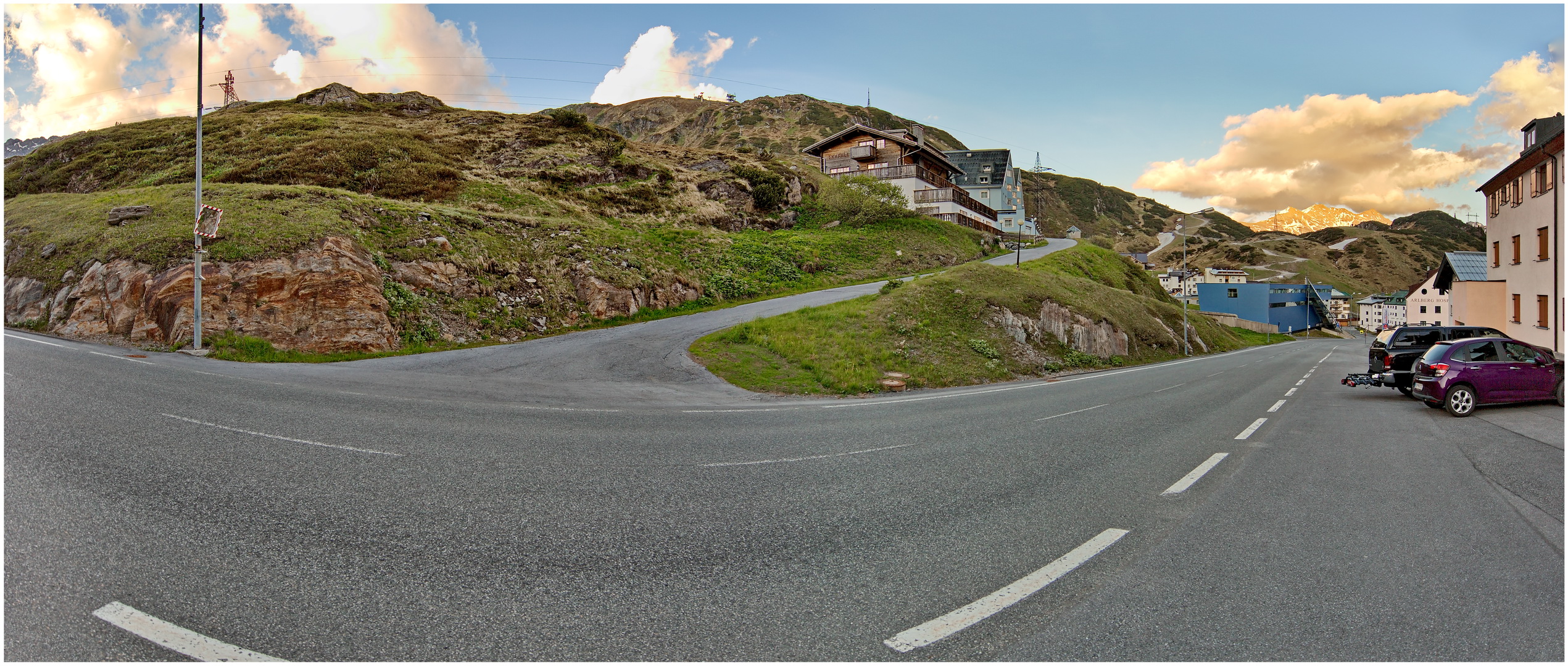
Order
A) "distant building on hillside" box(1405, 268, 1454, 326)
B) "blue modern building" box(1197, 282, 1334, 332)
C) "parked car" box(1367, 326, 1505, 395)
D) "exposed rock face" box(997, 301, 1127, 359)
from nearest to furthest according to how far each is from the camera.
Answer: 1. "parked car" box(1367, 326, 1505, 395)
2. "exposed rock face" box(997, 301, 1127, 359)
3. "distant building on hillside" box(1405, 268, 1454, 326)
4. "blue modern building" box(1197, 282, 1334, 332)

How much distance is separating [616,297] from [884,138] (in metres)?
50.3

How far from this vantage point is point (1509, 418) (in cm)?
1086

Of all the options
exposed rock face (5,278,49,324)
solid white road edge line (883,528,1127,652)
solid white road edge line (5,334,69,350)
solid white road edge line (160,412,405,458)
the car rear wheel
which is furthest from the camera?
exposed rock face (5,278,49,324)

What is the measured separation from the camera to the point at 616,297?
2484 centimetres

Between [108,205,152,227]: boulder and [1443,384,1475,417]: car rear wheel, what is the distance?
36.2 m

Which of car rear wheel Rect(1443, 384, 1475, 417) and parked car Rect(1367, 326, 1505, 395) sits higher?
parked car Rect(1367, 326, 1505, 395)

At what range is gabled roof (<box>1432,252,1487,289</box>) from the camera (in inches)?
1368

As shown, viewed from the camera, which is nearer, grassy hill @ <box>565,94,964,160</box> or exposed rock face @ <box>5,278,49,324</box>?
exposed rock face @ <box>5,278,49,324</box>

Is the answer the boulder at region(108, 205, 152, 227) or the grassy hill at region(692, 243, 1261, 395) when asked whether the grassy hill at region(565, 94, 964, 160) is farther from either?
the boulder at region(108, 205, 152, 227)

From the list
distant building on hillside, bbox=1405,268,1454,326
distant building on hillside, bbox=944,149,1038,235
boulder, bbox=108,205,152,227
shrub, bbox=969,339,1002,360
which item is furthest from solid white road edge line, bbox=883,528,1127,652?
distant building on hillside, bbox=1405,268,1454,326

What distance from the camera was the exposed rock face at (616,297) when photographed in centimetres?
2412

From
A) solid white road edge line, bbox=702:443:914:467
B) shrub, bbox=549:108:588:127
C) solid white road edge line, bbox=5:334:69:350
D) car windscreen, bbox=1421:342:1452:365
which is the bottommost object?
solid white road edge line, bbox=702:443:914:467

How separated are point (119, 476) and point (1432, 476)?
1397 cm

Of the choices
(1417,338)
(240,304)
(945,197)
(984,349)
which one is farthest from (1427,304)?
(240,304)
